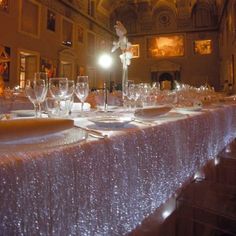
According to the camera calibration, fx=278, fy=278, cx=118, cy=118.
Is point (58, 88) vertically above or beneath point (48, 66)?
beneath

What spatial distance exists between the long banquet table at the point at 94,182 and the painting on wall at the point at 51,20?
1416cm

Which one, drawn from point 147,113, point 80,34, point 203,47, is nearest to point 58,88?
point 147,113

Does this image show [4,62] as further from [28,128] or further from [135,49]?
[135,49]

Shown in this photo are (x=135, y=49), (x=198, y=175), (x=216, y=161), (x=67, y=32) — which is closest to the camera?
(x=198, y=175)

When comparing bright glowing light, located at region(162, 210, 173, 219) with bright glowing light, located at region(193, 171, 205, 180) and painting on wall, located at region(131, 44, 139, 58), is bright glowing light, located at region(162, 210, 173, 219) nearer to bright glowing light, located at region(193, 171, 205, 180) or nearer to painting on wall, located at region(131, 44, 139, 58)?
bright glowing light, located at region(193, 171, 205, 180)

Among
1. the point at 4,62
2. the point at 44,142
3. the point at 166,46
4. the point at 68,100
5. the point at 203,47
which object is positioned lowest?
the point at 44,142

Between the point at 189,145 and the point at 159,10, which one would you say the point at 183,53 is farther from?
the point at 189,145

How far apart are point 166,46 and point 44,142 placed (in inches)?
910

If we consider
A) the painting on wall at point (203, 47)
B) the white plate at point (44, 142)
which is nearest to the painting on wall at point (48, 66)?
the painting on wall at point (203, 47)

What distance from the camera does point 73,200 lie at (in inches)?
32.7

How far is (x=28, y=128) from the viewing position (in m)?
0.85

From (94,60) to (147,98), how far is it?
16.9 meters

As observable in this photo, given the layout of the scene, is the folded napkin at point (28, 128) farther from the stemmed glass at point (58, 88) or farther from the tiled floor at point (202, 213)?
the tiled floor at point (202, 213)

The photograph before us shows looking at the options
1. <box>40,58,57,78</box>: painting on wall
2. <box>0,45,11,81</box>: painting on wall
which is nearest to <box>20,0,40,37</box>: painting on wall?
<box>40,58,57,78</box>: painting on wall
